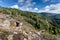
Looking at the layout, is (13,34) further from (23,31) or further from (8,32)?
(23,31)

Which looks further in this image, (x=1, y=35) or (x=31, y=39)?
(x=31, y=39)

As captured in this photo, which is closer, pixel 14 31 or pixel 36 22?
pixel 14 31

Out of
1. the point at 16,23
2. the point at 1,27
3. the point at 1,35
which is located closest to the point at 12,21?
the point at 16,23

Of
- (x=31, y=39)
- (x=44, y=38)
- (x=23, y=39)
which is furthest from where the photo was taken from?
(x=44, y=38)

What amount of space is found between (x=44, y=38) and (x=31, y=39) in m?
3.07

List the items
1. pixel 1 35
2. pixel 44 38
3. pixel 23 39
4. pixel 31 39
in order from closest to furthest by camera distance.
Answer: pixel 1 35 < pixel 23 39 < pixel 31 39 < pixel 44 38

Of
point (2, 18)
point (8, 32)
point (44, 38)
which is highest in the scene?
point (2, 18)

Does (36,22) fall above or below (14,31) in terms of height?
below

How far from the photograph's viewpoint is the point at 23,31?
2339 cm

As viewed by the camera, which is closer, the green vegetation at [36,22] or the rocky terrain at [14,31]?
the rocky terrain at [14,31]

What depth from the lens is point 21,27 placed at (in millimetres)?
24156

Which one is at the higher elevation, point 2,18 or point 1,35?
point 2,18

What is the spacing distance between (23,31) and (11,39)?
3347mm

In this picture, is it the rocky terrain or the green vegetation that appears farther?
the green vegetation
